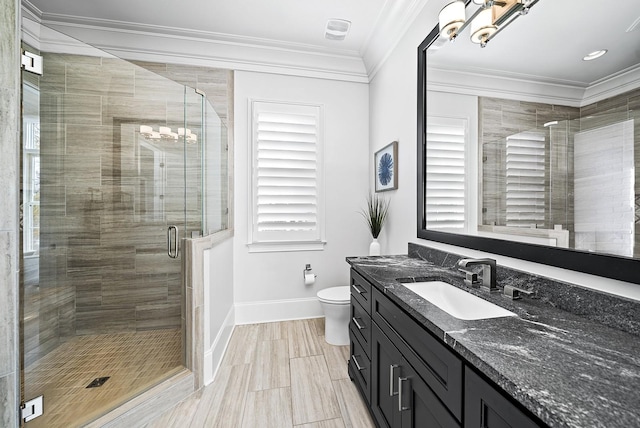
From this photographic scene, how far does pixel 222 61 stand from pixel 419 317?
2.91m

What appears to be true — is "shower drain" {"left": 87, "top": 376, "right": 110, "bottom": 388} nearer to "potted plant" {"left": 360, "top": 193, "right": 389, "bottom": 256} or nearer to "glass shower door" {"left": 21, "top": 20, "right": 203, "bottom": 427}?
"glass shower door" {"left": 21, "top": 20, "right": 203, "bottom": 427}

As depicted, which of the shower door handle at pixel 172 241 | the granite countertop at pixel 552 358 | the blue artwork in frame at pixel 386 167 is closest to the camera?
the granite countertop at pixel 552 358

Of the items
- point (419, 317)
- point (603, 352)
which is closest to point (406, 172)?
point (419, 317)

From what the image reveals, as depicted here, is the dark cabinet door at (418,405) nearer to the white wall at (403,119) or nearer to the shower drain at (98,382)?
the white wall at (403,119)

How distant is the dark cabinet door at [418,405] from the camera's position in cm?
82

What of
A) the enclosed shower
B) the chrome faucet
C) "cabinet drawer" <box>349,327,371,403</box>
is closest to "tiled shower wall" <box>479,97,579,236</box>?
the chrome faucet

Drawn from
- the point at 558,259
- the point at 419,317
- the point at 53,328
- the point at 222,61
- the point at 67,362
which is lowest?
the point at 67,362

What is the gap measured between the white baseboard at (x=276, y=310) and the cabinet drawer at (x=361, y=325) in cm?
118

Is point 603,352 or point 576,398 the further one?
point 603,352

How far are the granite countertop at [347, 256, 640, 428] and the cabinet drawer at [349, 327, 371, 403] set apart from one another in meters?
0.68

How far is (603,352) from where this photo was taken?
26.6 inches

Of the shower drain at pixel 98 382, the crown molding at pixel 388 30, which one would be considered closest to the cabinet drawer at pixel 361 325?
the shower drain at pixel 98 382

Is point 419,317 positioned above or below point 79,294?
above

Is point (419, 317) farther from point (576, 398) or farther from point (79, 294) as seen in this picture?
point (79, 294)
